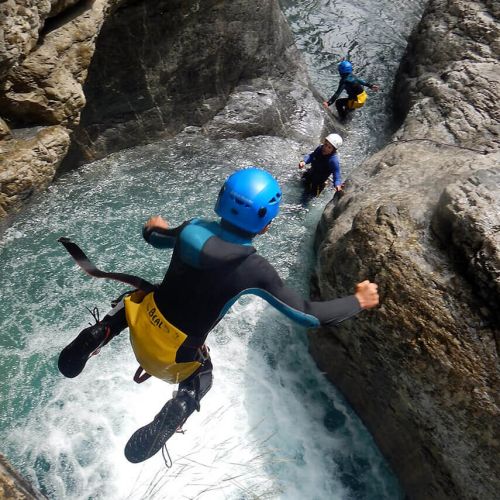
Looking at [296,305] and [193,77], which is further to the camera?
[193,77]

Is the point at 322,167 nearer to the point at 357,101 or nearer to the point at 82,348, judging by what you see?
the point at 357,101

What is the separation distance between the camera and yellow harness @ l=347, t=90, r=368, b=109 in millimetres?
9094

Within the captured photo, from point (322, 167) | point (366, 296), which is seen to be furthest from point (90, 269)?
point (322, 167)

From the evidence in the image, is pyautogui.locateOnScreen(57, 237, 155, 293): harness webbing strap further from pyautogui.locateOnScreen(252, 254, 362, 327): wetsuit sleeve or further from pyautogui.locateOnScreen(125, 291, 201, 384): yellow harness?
pyautogui.locateOnScreen(252, 254, 362, 327): wetsuit sleeve

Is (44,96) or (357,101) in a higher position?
(44,96)

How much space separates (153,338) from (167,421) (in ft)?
2.28

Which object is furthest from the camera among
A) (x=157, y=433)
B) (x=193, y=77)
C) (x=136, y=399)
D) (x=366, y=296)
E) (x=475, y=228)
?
(x=193, y=77)

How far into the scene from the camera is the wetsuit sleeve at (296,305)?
2.74 m

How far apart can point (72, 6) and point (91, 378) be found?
377 cm

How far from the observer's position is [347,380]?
4.66 metres

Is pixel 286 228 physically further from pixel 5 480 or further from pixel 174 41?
pixel 5 480

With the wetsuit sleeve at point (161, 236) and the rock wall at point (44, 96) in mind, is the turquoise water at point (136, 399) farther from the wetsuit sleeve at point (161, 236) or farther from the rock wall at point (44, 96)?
the wetsuit sleeve at point (161, 236)

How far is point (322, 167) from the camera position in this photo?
7109 millimetres

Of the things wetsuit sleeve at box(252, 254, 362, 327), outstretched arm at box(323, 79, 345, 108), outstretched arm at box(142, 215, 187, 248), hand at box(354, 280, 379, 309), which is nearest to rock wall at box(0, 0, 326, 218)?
outstretched arm at box(323, 79, 345, 108)
